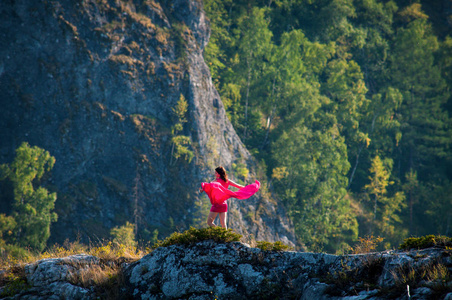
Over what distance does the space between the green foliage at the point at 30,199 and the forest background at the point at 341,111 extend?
24921mm

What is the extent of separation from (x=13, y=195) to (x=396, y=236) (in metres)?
45.5

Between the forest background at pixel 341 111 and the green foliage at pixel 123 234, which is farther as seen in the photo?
the forest background at pixel 341 111

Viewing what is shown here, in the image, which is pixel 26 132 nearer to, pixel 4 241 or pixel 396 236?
pixel 4 241

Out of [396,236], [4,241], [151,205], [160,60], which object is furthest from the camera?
[396,236]

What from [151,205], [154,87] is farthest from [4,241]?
[154,87]

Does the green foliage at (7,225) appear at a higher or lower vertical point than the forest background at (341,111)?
lower

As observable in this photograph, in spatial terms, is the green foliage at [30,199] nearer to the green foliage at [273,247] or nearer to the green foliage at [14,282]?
the green foliage at [14,282]

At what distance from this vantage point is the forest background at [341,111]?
46.4m

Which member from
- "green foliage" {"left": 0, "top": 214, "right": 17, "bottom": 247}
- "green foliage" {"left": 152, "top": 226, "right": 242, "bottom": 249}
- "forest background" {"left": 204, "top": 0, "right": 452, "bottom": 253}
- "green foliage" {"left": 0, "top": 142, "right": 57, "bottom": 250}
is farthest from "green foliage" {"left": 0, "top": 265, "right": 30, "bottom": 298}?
"forest background" {"left": 204, "top": 0, "right": 452, "bottom": 253}

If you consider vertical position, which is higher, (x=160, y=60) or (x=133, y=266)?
(x=160, y=60)

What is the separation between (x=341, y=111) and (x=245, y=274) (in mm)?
49876

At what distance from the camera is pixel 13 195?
33281mm

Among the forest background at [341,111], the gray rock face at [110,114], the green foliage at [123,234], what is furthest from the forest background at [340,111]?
the green foliage at [123,234]

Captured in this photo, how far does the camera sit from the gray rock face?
114 feet
